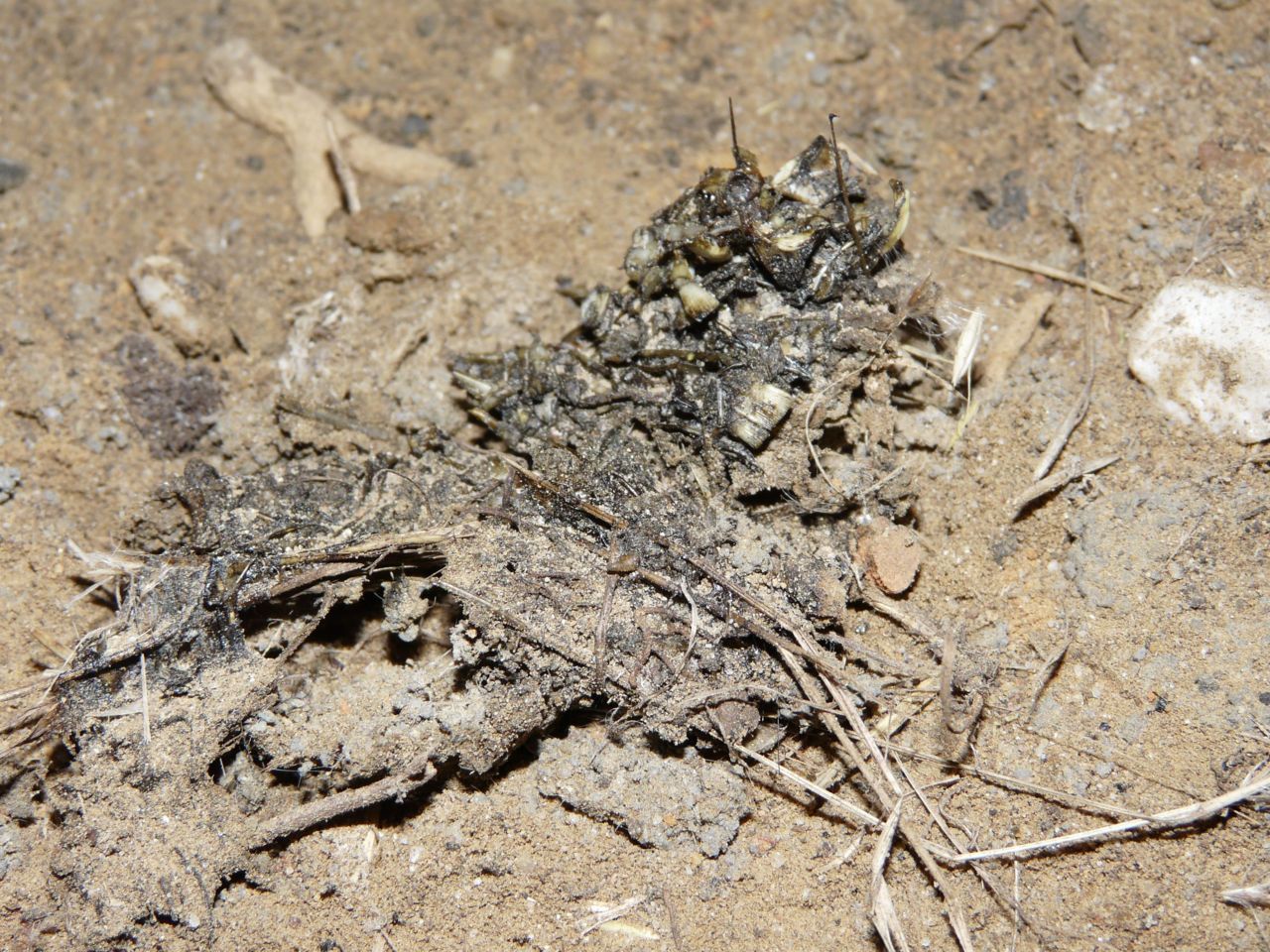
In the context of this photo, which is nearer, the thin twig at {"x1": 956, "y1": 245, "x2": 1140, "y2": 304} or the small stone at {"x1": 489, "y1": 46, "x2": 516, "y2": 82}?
the thin twig at {"x1": 956, "y1": 245, "x2": 1140, "y2": 304}

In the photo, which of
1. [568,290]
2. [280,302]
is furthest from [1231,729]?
[280,302]

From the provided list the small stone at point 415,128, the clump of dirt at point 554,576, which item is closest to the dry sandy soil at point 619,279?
the small stone at point 415,128

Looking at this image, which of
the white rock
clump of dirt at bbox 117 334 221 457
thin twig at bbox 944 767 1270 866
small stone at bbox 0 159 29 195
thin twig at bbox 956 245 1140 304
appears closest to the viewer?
thin twig at bbox 944 767 1270 866

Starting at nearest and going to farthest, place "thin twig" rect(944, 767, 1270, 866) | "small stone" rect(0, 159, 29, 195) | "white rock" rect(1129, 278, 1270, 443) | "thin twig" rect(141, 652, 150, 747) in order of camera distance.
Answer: "thin twig" rect(944, 767, 1270, 866)
"thin twig" rect(141, 652, 150, 747)
"white rock" rect(1129, 278, 1270, 443)
"small stone" rect(0, 159, 29, 195)

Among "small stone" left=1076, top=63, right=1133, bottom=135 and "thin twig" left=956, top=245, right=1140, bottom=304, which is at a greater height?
"small stone" left=1076, top=63, right=1133, bottom=135

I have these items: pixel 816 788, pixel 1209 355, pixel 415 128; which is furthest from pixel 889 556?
pixel 415 128

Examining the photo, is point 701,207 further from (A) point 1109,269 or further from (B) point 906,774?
(B) point 906,774

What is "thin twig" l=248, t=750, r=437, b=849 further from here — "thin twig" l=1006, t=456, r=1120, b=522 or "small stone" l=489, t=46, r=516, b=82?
"small stone" l=489, t=46, r=516, b=82

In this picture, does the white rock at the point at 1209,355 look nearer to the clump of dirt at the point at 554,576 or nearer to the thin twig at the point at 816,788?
the clump of dirt at the point at 554,576

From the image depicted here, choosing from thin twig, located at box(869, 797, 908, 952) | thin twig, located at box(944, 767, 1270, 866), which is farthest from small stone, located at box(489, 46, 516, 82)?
thin twig, located at box(944, 767, 1270, 866)
